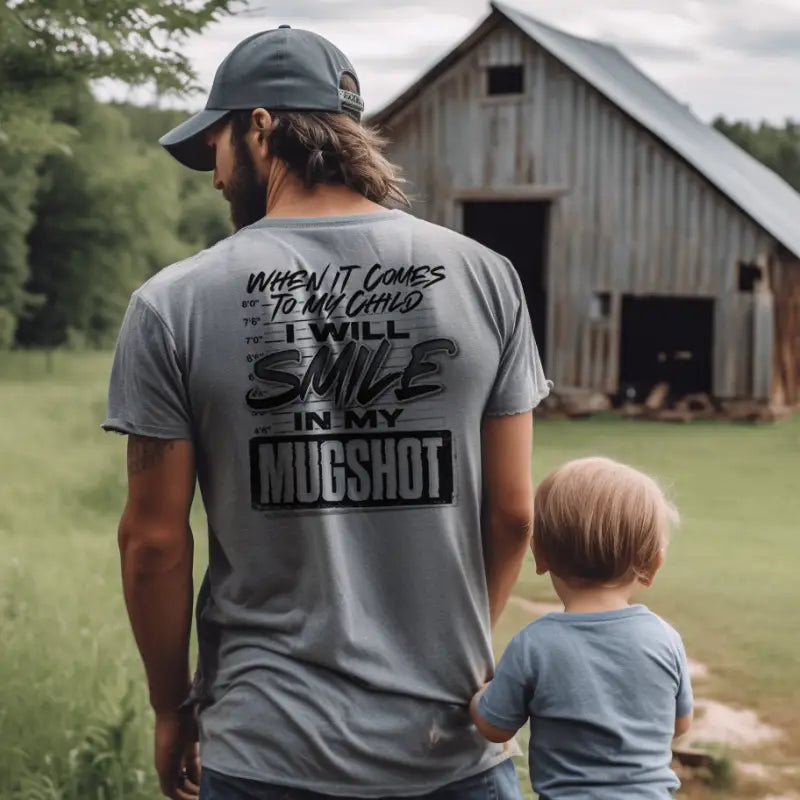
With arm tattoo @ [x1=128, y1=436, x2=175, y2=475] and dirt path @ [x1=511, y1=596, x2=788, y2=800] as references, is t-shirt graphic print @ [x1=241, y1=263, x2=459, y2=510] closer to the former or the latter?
arm tattoo @ [x1=128, y1=436, x2=175, y2=475]

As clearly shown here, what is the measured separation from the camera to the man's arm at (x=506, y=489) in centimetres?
201

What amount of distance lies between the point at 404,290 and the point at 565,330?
1711 cm

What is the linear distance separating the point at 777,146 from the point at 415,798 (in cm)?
4473

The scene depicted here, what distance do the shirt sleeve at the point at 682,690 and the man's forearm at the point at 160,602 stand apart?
0.84 m

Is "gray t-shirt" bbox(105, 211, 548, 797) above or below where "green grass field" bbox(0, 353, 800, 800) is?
above

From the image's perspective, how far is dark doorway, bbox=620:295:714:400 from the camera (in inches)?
811

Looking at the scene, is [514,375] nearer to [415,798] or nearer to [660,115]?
[415,798]

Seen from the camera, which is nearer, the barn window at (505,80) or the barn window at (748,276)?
the barn window at (748,276)

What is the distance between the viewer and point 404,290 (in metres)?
1.90

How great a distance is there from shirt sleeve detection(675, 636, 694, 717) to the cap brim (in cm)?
115

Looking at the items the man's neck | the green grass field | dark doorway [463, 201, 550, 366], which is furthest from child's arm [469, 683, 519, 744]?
dark doorway [463, 201, 550, 366]

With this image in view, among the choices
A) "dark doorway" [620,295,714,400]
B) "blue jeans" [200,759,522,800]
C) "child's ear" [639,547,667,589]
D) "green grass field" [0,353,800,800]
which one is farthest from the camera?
"dark doorway" [620,295,714,400]

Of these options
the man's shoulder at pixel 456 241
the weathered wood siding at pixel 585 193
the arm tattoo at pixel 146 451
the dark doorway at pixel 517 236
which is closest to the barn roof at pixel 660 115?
the weathered wood siding at pixel 585 193

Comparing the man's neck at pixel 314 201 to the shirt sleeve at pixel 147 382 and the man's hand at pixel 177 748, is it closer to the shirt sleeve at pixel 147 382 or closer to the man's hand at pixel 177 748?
the shirt sleeve at pixel 147 382
